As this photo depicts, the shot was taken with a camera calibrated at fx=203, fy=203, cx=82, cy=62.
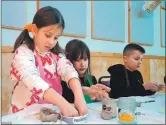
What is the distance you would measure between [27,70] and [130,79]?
783 mm

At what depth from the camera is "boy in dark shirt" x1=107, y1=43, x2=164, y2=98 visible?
1.08m

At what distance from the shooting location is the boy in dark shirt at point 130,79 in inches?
42.7

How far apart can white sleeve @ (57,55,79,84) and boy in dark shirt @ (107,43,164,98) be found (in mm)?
348

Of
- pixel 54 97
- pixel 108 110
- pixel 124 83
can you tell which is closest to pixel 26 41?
pixel 54 97

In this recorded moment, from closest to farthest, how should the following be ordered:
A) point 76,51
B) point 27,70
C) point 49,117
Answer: point 49,117 < point 27,70 < point 76,51

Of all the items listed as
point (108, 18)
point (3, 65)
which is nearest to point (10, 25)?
point (3, 65)

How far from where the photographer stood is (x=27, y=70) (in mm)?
604

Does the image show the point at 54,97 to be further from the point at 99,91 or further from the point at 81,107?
the point at 99,91

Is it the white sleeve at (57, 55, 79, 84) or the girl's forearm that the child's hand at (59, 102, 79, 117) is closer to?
the girl's forearm

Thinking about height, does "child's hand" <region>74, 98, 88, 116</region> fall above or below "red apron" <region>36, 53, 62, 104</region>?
below

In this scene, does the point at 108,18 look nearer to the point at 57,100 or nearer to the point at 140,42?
the point at 140,42

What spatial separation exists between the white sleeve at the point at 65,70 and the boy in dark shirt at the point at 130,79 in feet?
1.14

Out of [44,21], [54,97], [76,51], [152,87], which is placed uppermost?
[44,21]

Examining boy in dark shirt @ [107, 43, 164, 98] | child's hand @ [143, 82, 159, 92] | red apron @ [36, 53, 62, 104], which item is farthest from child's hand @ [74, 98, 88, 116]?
child's hand @ [143, 82, 159, 92]
